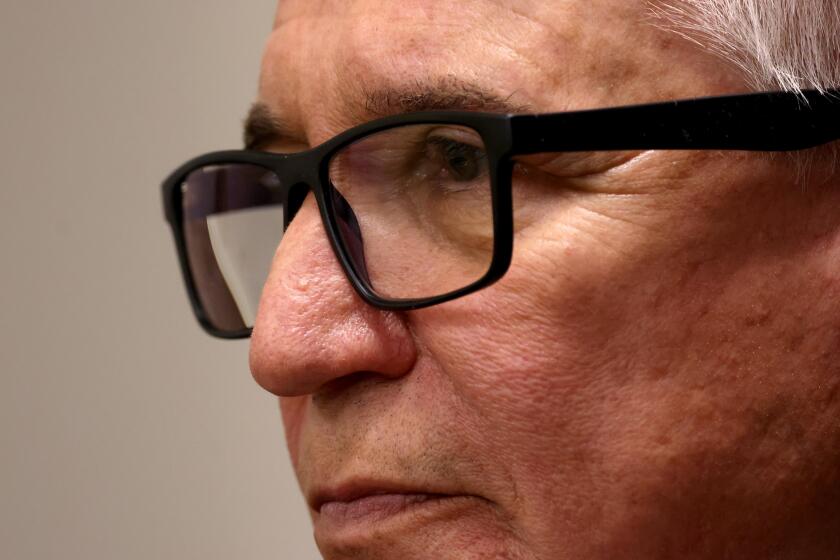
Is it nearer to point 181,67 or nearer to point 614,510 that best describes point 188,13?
point 181,67

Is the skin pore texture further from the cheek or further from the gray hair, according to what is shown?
the cheek

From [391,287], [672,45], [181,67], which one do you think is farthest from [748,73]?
[181,67]

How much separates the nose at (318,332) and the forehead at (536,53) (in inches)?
6.5

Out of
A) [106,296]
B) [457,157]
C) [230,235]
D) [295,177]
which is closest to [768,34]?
[457,157]

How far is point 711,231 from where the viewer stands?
105 cm

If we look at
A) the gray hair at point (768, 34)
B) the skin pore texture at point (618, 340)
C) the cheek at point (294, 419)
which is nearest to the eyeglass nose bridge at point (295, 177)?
the skin pore texture at point (618, 340)

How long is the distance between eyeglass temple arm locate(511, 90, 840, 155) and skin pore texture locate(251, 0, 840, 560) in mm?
17

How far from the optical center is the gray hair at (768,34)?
106cm

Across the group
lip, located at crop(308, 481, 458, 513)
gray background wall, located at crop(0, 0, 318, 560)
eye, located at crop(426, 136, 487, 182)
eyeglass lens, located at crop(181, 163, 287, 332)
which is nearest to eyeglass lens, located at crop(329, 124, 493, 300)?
eye, located at crop(426, 136, 487, 182)

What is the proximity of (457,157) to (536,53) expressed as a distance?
12 cm

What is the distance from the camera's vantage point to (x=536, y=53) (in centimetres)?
106

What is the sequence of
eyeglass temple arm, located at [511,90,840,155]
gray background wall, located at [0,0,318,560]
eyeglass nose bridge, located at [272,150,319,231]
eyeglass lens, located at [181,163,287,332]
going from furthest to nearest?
1. gray background wall, located at [0,0,318,560]
2. eyeglass lens, located at [181,163,287,332]
3. eyeglass nose bridge, located at [272,150,319,231]
4. eyeglass temple arm, located at [511,90,840,155]

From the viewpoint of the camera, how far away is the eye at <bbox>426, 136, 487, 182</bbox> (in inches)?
43.2

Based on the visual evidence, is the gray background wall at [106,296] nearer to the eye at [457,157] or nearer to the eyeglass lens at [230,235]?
the eyeglass lens at [230,235]
